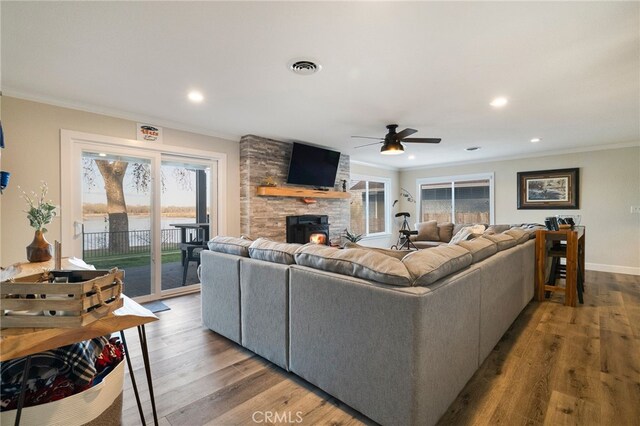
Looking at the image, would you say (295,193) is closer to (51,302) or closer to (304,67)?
(304,67)

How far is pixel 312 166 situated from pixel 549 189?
476cm

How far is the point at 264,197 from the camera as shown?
477 centimetres

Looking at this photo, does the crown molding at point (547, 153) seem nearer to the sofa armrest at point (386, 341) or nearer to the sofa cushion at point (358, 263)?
the sofa armrest at point (386, 341)

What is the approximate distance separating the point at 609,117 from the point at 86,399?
559cm

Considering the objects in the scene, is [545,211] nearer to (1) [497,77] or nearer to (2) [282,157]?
(1) [497,77]

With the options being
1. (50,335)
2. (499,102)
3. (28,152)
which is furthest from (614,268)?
(28,152)

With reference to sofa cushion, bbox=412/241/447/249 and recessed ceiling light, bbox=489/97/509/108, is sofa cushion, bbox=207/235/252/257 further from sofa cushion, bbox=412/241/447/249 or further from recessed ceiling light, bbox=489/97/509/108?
sofa cushion, bbox=412/241/447/249

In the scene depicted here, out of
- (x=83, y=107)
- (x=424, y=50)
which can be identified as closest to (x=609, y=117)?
(x=424, y=50)

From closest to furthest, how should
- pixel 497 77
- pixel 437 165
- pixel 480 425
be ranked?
pixel 480 425
pixel 497 77
pixel 437 165

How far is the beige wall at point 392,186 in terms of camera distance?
281 inches

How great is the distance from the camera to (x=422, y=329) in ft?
4.39

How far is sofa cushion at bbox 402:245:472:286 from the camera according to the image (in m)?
1.44

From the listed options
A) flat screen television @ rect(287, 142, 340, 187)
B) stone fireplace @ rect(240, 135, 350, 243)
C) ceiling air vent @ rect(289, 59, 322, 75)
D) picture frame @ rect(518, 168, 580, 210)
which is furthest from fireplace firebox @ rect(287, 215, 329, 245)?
picture frame @ rect(518, 168, 580, 210)

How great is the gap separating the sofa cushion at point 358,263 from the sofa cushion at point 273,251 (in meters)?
0.09
